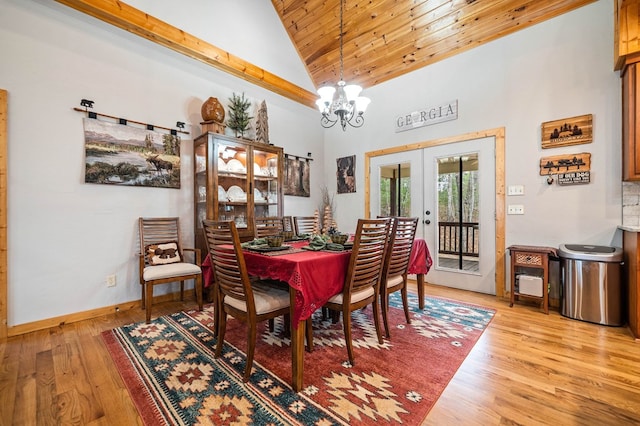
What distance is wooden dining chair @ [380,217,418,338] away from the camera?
7.41 feet

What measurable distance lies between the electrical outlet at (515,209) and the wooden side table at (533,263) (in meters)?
0.45

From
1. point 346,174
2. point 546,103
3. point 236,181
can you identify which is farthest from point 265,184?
point 546,103

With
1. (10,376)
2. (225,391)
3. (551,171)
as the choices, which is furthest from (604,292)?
(10,376)

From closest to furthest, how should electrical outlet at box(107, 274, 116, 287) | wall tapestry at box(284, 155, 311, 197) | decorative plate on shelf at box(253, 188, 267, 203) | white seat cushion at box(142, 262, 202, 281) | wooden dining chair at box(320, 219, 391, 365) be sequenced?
1. wooden dining chair at box(320, 219, 391, 365)
2. white seat cushion at box(142, 262, 202, 281)
3. electrical outlet at box(107, 274, 116, 287)
4. decorative plate on shelf at box(253, 188, 267, 203)
5. wall tapestry at box(284, 155, 311, 197)

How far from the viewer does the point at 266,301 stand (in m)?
1.79

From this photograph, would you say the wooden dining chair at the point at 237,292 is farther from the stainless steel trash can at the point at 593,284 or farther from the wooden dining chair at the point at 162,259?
the stainless steel trash can at the point at 593,284

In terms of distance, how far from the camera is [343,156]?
5.19 metres

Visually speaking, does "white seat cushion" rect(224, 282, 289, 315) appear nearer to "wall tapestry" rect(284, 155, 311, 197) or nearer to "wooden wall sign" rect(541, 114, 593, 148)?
"wall tapestry" rect(284, 155, 311, 197)

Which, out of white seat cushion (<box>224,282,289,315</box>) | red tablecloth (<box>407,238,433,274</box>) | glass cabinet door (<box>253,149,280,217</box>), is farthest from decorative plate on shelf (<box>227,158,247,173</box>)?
red tablecloth (<box>407,238,433,274</box>)

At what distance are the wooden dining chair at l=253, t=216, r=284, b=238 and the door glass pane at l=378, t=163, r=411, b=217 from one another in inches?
80.7

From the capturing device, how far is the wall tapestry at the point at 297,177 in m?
4.86

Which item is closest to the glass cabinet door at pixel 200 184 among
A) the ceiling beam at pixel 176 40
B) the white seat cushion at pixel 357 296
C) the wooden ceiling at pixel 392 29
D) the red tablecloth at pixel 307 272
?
the ceiling beam at pixel 176 40

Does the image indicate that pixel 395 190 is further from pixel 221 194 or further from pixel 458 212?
pixel 221 194

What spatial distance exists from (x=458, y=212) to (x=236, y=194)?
310cm
